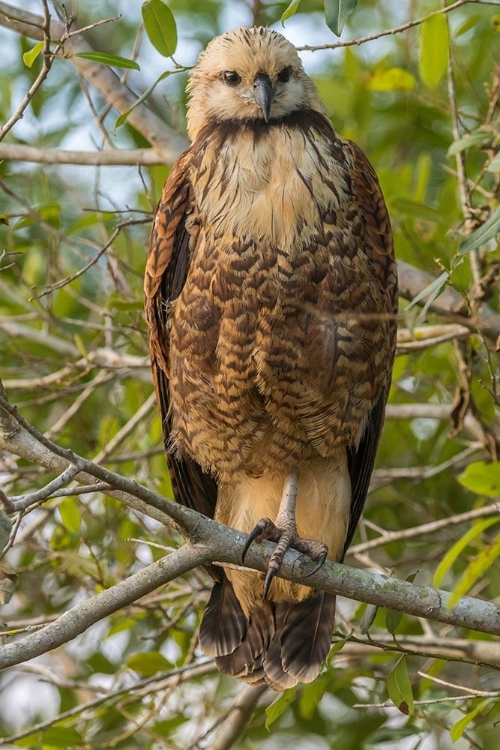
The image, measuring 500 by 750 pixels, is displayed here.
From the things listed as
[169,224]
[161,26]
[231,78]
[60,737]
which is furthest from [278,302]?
[60,737]

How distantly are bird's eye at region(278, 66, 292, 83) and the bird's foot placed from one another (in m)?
1.46

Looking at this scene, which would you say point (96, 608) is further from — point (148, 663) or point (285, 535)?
point (148, 663)

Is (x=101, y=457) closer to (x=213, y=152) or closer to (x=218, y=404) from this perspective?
→ (x=218, y=404)

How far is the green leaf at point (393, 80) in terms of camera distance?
416cm

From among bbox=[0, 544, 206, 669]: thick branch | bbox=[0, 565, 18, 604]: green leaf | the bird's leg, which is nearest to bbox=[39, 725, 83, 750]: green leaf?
the bird's leg

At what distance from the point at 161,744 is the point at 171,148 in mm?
2243

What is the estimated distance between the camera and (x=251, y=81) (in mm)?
3373

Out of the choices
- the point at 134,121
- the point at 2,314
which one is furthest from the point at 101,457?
the point at 134,121

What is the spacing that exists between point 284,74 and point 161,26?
0.46 m

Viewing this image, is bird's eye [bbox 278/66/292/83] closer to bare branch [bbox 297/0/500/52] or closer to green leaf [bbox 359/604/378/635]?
bare branch [bbox 297/0/500/52]

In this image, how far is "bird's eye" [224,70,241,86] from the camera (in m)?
3.41

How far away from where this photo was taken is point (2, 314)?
461cm

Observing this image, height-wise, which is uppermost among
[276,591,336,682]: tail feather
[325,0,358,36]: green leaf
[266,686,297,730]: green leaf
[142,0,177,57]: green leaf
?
[142,0,177,57]: green leaf

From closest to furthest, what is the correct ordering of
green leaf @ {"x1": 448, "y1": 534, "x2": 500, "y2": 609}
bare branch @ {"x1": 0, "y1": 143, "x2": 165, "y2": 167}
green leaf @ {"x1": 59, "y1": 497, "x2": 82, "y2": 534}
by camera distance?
green leaf @ {"x1": 448, "y1": 534, "x2": 500, "y2": 609} → green leaf @ {"x1": 59, "y1": 497, "x2": 82, "y2": 534} → bare branch @ {"x1": 0, "y1": 143, "x2": 165, "y2": 167}
